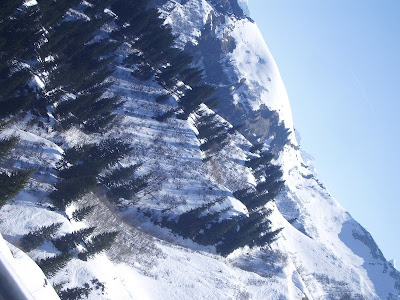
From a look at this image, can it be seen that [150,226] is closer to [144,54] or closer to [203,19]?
[144,54]

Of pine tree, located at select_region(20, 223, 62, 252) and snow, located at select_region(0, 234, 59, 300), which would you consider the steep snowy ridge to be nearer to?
pine tree, located at select_region(20, 223, 62, 252)

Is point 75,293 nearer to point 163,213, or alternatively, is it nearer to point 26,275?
point 26,275

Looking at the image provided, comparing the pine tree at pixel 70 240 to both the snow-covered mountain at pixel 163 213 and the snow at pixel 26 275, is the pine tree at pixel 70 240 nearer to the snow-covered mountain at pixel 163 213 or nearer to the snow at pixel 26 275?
the snow-covered mountain at pixel 163 213

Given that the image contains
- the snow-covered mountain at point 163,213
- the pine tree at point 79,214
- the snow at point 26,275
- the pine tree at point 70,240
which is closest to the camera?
the snow at point 26,275

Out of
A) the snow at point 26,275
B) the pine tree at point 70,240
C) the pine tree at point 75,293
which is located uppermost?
the snow at point 26,275

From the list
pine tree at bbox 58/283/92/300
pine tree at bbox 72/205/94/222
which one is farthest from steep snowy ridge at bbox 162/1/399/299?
pine tree at bbox 58/283/92/300

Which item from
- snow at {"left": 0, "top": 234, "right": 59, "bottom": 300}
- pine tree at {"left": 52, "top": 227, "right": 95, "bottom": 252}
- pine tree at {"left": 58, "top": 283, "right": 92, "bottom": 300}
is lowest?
pine tree at {"left": 58, "top": 283, "right": 92, "bottom": 300}

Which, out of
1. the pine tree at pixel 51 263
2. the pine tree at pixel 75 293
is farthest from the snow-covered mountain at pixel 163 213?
the pine tree at pixel 51 263

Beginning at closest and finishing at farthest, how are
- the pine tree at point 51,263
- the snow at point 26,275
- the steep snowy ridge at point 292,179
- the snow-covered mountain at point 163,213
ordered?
the snow at point 26,275 → the pine tree at point 51,263 → the snow-covered mountain at point 163,213 → the steep snowy ridge at point 292,179

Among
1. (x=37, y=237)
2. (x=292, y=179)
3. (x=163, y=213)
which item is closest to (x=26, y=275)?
(x=37, y=237)

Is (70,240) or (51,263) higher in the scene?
(51,263)

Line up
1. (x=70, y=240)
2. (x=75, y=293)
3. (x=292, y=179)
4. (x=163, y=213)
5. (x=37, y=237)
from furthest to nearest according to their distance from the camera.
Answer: (x=292, y=179), (x=163, y=213), (x=70, y=240), (x=37, y=237), (x=75, y=293)

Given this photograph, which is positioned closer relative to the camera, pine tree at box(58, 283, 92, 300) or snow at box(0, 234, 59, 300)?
snow at box(0, 234, 59, 300)

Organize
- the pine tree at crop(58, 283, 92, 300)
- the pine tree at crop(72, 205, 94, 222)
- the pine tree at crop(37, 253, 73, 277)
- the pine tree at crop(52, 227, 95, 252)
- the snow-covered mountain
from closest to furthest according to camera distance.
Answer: the pine tree at crop(37, 253, 73, 277) → the pine tree at crop(58, 283, 92, 300) → the pine tree at crop(52, 227, 95, 252) → the snow-covered mountain → the pine tree at crop(72, 205, 94, 222)
